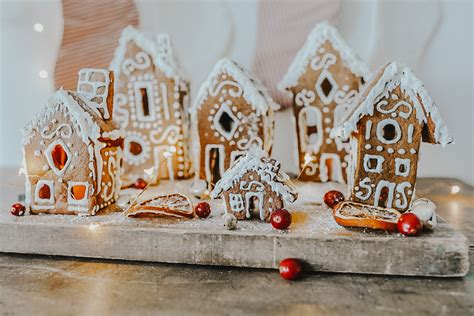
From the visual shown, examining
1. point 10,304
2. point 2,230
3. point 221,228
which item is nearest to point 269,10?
point 221,228

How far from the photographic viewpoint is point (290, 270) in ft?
2.78

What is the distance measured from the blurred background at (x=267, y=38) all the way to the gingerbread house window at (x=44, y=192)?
0.71 meters

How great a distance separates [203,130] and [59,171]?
36 cm

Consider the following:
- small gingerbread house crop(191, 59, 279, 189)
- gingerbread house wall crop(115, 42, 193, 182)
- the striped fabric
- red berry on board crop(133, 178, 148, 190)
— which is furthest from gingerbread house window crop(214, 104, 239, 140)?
the striped fabric

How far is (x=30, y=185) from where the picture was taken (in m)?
1.07

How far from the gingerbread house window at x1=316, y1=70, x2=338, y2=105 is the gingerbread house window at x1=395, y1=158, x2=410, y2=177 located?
0.32 m

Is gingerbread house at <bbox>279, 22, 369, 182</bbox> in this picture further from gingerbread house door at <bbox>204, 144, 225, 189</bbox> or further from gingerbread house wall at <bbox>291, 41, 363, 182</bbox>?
gingerbread house door at <bbox>204, 144, 225, 189</bbox>

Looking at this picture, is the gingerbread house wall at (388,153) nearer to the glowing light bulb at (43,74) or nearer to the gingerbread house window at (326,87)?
the gingerbread house window at (326,87)

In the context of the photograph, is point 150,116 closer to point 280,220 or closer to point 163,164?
point 163,164

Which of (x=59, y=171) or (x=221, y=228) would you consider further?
(x=59, y=171)

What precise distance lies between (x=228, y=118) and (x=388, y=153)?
1.36ft

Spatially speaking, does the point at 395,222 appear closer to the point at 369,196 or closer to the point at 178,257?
the point at 369,196

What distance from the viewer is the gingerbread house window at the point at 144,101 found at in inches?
52.8

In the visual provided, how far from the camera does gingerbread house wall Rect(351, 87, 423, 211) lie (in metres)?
1.03
